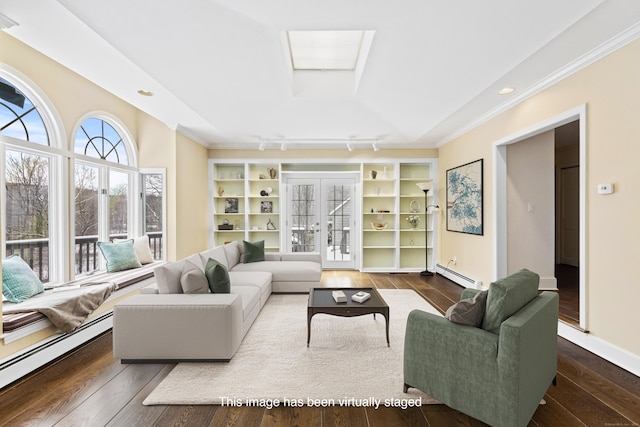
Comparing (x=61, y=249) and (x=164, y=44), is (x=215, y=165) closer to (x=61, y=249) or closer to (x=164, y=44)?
(x=61, y=249)

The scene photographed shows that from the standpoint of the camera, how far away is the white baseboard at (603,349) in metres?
2.45

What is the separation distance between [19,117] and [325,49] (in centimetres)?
323

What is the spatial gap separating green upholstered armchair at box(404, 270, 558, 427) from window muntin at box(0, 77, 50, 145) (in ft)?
13.3

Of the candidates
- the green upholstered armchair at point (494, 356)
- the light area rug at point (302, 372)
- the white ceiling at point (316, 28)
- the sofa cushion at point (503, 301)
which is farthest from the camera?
the white ceiling at point (316, 28)

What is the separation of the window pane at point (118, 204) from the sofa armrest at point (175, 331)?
253cm

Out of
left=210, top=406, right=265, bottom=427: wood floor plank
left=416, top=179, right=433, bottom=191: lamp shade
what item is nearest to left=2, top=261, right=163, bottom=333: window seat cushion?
left=210, top=406, right=265, bottom=427: wood floor plank

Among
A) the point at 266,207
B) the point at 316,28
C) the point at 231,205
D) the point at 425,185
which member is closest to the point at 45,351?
the point at 316,28

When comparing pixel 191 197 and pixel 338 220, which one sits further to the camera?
pixel 338 220

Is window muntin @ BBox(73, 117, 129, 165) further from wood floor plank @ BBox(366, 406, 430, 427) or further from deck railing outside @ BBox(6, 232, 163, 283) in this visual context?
wood floor plank @ BBox(366, 406, 430, 427)

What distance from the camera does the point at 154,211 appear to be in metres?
5.20

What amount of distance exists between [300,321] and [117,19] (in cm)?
319

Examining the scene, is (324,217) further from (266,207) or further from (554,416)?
(554,416)

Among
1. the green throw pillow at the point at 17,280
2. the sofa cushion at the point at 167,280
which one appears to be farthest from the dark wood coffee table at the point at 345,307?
the green throw pillow at the point at 17,280

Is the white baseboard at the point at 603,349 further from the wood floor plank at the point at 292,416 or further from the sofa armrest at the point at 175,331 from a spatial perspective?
the sofa armrest at the point at 175,331
